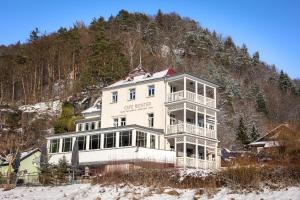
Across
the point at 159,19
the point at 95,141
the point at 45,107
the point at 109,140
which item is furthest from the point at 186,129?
the point at 159,19

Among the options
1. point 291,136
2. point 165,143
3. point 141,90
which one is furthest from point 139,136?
point 291,136

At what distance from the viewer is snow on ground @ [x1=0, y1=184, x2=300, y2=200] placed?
21.5 m

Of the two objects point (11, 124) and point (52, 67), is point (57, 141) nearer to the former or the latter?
point (11, 124)

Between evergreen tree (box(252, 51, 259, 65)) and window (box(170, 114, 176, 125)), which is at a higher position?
evergreen tree (box(252, 51, 259, 65))

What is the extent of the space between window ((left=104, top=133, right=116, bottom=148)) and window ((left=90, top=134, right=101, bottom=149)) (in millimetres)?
689

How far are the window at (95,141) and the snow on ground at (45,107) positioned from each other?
1076 inches

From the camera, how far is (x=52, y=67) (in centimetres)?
7775

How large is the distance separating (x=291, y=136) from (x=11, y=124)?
38.2 metres

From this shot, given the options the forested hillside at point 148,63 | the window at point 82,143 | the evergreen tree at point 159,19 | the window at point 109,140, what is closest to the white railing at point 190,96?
the window at point 109,140

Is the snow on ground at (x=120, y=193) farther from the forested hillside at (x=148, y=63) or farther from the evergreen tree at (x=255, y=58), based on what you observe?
the evergreen tree at (x=255, y=58)

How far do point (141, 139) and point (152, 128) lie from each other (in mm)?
2125


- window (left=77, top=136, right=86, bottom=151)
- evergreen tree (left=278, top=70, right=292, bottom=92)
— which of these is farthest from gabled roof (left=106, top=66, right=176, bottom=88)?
evergreen tree (left=278, top=70, right=292, bottom=92)

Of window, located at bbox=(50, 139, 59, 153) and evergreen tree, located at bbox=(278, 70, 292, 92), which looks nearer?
window, located at bbox=(50, 139, 59, 153)

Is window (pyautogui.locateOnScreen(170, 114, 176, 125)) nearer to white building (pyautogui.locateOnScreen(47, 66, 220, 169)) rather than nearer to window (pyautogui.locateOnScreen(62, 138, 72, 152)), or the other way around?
white building (pyautogui.locateOnScreen(47, 66, 220, 169))
